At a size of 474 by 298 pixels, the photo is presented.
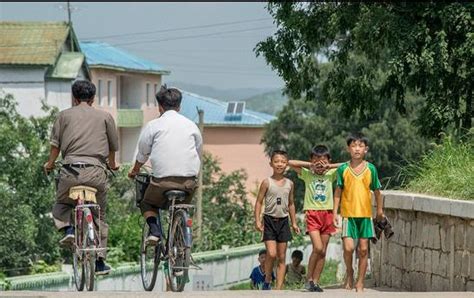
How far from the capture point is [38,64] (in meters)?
59.2

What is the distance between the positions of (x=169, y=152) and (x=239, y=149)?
76.7 metres

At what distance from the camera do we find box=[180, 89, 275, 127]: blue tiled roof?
89.2 meters

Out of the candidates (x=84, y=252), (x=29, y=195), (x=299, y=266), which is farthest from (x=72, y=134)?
(x=29, y=195)

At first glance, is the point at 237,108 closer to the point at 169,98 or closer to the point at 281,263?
the point at 281,263

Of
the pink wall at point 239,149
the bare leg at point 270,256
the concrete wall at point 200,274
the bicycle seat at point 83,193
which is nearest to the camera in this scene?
the bicycle seat at point 83,193

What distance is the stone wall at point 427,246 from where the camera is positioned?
517 inches

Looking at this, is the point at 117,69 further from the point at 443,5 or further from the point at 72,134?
the point at 72,134

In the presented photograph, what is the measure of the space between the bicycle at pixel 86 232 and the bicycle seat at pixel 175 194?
627 mm

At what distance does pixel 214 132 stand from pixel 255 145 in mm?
3212

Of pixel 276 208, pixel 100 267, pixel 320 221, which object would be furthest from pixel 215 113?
pixel 100 267

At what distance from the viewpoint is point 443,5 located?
66.9ft

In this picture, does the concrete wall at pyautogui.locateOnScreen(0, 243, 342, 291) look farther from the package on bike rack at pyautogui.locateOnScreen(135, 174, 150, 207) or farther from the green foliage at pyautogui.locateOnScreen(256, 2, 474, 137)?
the package on bike rack at pyautogui.locateOnScreen(135, 174, 150, 207)

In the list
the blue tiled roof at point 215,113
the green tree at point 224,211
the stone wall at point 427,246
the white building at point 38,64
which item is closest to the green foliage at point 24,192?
the green tree at point 224,211

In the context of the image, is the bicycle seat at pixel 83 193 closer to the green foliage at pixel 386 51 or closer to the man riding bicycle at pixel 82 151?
the man riding bicycle at pixel 82 151
